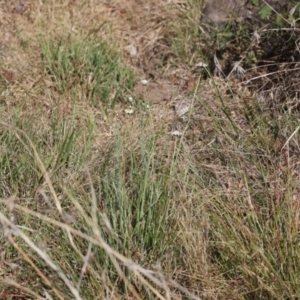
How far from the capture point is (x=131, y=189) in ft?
8.67

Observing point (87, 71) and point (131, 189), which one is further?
point (87, 71)

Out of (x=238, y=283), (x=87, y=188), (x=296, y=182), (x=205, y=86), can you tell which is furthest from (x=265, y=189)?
(x=205, y=86)

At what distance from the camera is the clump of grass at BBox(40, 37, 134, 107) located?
3.95 m

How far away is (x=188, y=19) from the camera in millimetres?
4457

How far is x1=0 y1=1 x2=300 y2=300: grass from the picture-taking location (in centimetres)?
227

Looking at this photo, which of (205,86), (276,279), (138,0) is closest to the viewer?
(276,279)

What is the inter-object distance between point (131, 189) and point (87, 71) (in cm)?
153

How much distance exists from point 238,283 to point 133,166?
726 millimetres

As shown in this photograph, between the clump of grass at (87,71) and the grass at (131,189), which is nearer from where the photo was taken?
the grass at (131,189)

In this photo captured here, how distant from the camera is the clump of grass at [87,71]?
3947mm

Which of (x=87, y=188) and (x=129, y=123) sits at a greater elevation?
(x=87, y=188)

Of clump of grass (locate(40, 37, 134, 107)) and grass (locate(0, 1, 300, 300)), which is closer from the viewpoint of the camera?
grass (locate(0, 1, 300, 300))

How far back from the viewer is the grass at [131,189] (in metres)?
2.27

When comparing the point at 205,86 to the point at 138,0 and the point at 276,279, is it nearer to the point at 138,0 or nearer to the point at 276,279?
the point at 138,0
